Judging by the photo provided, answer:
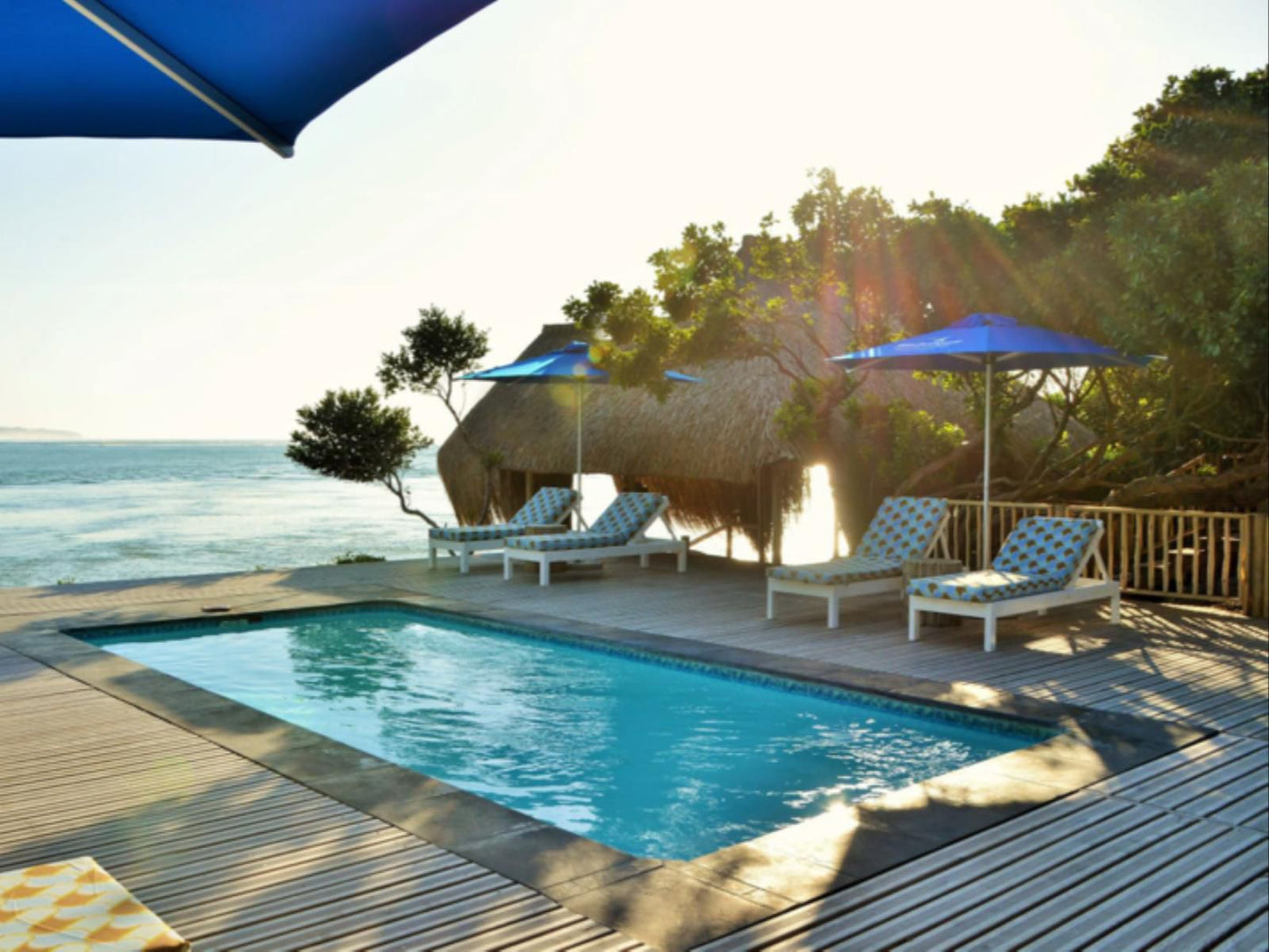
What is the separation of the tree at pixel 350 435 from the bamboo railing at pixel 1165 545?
25.6 ft

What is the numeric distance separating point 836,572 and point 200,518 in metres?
30.8

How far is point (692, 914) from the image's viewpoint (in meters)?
3.09

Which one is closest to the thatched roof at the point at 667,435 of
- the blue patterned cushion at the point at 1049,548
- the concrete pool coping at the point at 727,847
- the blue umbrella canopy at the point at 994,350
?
the blue umbrella canopy at the point at 994,350

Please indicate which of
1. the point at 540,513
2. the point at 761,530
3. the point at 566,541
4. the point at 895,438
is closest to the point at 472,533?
the point at 566,541

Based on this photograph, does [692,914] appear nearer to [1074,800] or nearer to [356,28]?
[1074,800]

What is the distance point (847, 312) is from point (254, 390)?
3491 centimetres

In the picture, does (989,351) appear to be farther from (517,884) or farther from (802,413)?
(517,884)

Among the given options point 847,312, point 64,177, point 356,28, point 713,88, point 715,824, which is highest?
point 64,177

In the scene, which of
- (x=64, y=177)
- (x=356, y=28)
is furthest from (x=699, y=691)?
(x=64, y=177)

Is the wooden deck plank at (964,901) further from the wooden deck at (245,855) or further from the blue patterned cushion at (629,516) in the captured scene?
the blue patterned cushion at (629,516)

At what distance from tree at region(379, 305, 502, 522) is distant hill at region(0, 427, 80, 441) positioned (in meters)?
84.0

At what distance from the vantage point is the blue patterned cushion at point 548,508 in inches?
488

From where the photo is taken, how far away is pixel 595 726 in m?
5.97

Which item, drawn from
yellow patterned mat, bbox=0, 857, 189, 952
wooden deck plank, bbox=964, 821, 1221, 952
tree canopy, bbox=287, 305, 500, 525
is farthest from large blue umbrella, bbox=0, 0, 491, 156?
tree canopy, bbox=287, 305, 500, 525
